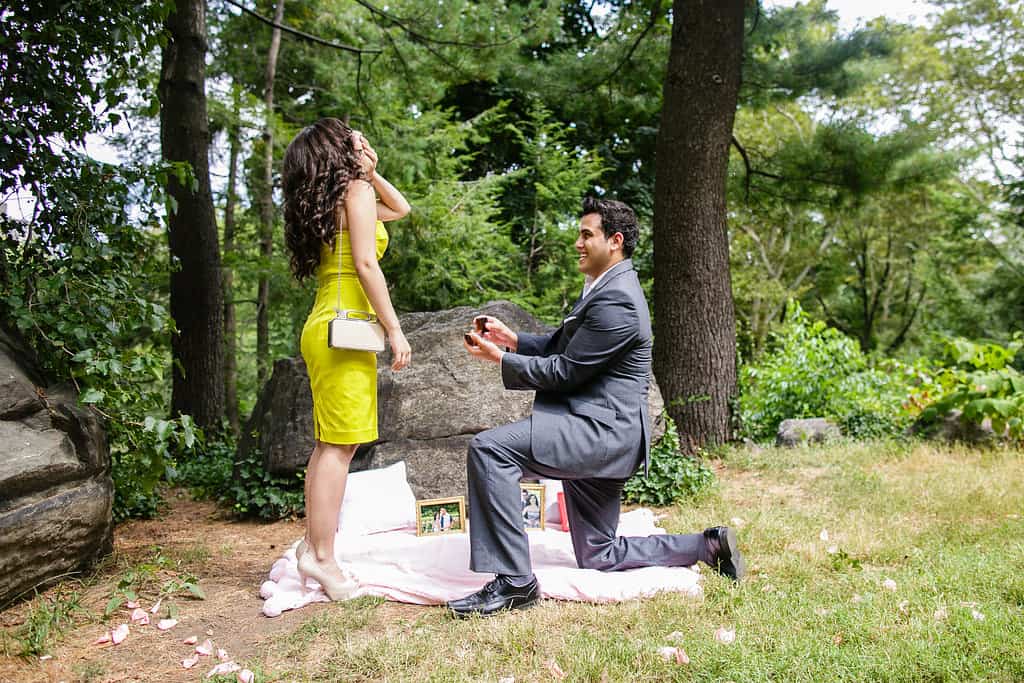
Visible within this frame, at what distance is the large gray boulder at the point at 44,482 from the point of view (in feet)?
10.7

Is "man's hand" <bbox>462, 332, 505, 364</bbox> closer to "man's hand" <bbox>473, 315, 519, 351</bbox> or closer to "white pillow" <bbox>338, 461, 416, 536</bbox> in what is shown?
"man's hand" <bbox>473, 315, 519, 351</bbox>

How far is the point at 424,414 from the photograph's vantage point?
17.0ft

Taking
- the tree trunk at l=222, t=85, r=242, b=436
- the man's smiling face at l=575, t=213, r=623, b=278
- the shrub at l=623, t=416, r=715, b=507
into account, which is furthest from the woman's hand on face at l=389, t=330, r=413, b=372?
the tree trunk at l=222, t=85, r=242, b=436

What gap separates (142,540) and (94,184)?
2.07m

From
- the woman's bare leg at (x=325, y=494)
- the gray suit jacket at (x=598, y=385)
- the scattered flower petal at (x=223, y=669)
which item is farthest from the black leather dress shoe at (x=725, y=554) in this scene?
the scattered flower petal at (x=223, y=669)

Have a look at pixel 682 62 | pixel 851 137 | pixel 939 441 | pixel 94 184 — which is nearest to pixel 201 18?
pixel 94 184

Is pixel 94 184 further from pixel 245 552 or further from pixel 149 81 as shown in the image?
pixel 245 552

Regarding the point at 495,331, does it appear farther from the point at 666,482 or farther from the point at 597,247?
the point at 666,482

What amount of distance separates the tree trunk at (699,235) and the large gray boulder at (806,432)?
0.77 metres

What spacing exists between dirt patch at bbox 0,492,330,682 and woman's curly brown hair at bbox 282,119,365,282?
63.4 inches

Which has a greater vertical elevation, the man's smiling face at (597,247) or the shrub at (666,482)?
the man's smiling face at (597,247)

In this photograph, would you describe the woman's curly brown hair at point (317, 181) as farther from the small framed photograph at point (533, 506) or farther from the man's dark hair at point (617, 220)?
the small framed photograph at point (533, 506)

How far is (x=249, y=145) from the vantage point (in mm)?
11773

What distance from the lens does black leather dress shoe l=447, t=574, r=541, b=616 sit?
317 cm
